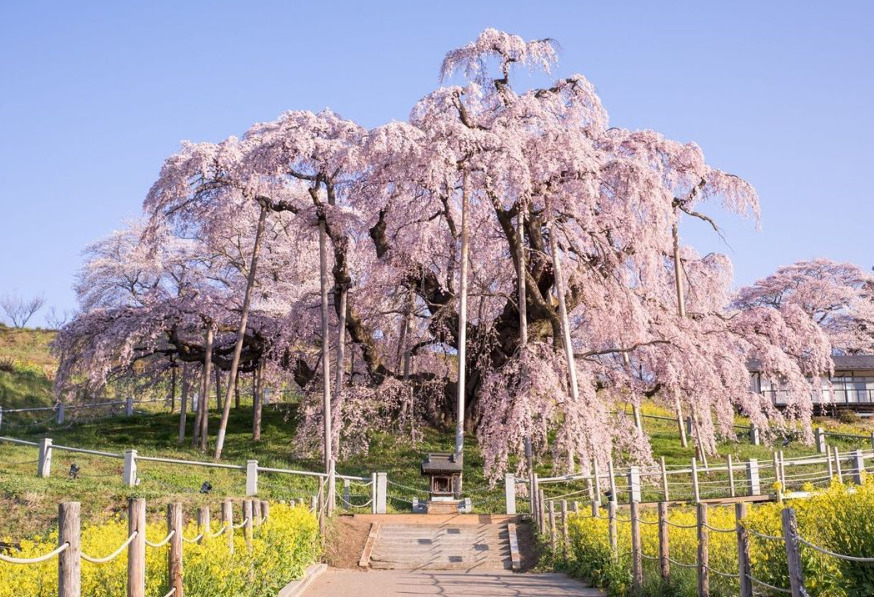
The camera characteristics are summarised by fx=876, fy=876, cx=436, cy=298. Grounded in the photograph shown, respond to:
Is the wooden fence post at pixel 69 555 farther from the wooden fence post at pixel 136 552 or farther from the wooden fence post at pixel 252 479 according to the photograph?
the wooden fence post at pixel 252 479

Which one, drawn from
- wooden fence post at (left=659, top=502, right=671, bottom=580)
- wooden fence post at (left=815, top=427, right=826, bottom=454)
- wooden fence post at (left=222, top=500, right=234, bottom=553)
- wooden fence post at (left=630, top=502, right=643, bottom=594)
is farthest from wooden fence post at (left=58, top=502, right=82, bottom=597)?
wooden fence post at (left=815, top=427, right=826, bottom=454)

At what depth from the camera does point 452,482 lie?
78.4 feet

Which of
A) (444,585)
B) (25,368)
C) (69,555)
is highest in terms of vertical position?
(25,368)

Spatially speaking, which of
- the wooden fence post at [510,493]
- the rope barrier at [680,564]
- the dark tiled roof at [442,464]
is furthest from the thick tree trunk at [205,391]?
the rope barrier at [680,564]

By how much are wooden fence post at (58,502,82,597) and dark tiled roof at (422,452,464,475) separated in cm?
1723

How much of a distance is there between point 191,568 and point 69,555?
3.15 meters

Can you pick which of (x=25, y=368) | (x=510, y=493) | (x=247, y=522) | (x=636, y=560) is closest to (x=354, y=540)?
(x=510, y=493)

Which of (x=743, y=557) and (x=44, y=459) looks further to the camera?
(x=44, y=459)

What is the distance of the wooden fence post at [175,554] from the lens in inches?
344

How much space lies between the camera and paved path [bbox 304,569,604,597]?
13.5 m

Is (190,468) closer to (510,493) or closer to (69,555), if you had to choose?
(510,493)

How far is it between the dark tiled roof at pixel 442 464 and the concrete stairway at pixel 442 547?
1.82 metres

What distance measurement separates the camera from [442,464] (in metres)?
23.4

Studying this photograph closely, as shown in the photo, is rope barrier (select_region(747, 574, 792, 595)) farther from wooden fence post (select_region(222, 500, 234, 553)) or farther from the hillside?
the hillside
